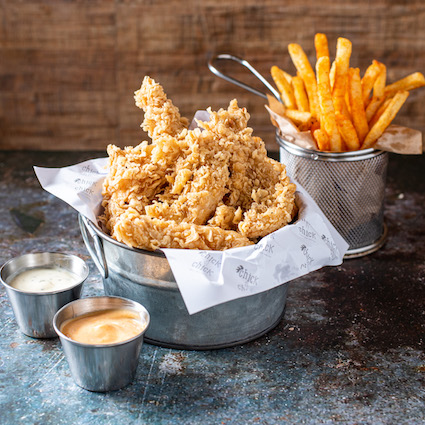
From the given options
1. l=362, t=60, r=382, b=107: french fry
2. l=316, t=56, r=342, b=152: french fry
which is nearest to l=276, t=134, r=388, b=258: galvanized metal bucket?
l=316, t=56, r=342, b=152: french fry

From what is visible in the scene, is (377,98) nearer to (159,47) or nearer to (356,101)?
(356,101)

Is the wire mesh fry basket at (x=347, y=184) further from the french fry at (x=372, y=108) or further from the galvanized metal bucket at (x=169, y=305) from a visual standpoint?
the galvanized metal bucket at (x=169, y=305)

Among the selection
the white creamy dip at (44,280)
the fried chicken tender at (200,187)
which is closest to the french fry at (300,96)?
the fried chicken tender at (200,187)

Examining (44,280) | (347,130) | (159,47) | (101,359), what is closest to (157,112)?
(44,280)

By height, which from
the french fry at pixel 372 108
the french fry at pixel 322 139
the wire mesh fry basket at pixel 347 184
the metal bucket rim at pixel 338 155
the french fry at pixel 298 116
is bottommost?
the wire mesh fry basket at pixel 347 184

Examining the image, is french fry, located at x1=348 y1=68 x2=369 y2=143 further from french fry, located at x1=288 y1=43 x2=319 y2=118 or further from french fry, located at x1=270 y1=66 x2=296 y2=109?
french fry, located at x1=270 y1=66 x2=296 y2=109

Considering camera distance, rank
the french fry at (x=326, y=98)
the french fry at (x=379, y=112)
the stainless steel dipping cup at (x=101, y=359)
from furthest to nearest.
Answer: the french fry at (x=379, y=112) < the french fry at (x=326, y=98) < the stainless steel dipping cup at (x=101, y=359)
